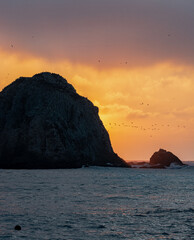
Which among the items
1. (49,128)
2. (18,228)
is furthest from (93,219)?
Result: (49,128)

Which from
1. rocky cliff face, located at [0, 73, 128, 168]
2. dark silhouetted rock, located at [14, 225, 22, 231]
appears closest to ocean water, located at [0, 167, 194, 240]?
dark silhouetted rock, located at [14, 225, 22, 231]

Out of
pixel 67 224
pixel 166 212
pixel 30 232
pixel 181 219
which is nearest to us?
pixel 30 232

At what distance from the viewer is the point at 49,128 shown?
152625 millimetres

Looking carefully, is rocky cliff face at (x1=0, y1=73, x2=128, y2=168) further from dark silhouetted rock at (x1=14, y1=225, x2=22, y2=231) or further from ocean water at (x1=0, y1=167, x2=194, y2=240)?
dark silhouetted rock at (x1=14, y1=225, x2=22, y2=231)

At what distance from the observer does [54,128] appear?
505 feet

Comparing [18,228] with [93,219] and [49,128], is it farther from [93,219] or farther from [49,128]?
[49,128]

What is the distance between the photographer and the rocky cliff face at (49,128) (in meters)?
147

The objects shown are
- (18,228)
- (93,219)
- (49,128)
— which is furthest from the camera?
(49,128)

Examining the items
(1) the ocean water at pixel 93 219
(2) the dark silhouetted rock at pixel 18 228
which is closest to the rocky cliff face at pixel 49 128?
(1) the ocean water at pixel 93 219

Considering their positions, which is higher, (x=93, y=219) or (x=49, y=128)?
(x=49, y=128)

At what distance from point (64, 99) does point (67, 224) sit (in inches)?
5992

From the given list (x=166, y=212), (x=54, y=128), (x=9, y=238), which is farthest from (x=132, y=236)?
(x=54, y=128)

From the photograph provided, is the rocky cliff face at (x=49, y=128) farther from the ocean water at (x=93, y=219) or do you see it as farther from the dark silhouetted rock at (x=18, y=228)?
the dark silhouetted rock at (x=18, y=228)

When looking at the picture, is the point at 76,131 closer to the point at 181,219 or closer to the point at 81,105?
the point at 81,105
